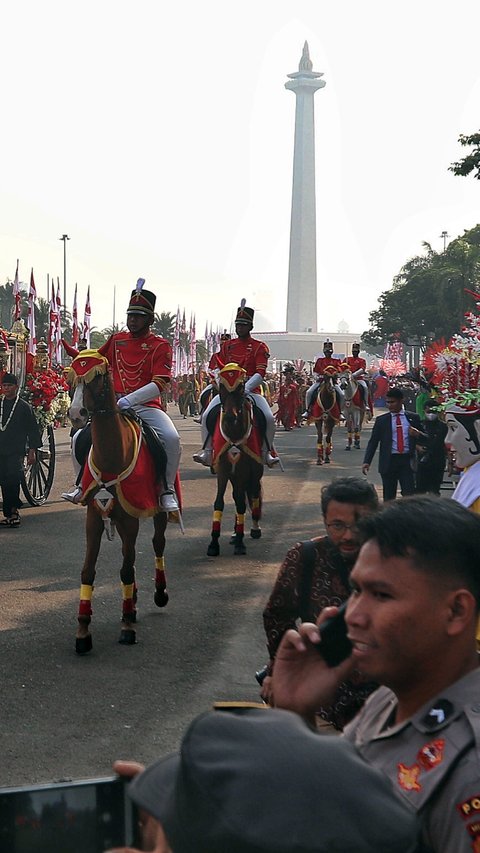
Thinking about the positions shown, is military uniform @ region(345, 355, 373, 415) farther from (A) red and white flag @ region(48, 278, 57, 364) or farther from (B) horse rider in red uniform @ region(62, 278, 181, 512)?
(B) horse rider in red uniform @ region(62, 278, 181, 512)

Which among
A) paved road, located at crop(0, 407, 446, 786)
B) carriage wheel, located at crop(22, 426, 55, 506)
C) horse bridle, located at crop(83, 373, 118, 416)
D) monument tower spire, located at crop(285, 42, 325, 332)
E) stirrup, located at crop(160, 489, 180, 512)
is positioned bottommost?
paved road, located at crop(0, 407, 446, 786)

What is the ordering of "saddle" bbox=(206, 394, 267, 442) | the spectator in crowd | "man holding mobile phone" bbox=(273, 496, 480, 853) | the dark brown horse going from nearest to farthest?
1. the spectator in crowd
2. "man holding mobile phone" bbox=(273, 496, 480, 853)
3. the dark brown horse
4. "saddle" bbox=(206, 394, 267, 442)

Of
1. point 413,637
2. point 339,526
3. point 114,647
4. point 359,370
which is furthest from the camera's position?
point 359,370

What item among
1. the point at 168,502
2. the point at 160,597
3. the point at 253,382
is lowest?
the point at 160,597

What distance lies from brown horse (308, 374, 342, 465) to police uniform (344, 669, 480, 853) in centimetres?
2375

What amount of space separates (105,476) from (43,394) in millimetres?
8436

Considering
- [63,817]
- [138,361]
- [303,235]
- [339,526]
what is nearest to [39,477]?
[138,361]

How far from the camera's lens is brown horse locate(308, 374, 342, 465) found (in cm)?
2591

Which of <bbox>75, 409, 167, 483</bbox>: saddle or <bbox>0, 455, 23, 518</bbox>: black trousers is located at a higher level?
<bbox>75, 409, 167, 483</bbox>: saddle

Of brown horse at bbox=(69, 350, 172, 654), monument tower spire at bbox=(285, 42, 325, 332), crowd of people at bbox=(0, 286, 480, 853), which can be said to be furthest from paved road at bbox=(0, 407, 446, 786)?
monument tower spire at bbox=(285, 42, 325, 332)

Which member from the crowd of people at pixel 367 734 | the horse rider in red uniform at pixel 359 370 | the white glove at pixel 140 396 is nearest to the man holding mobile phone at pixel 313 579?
the crowd of people at pixel 367 734

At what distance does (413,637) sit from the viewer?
2125mm

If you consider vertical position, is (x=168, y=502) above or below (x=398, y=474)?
above

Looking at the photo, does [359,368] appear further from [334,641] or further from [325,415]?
[334,641]
